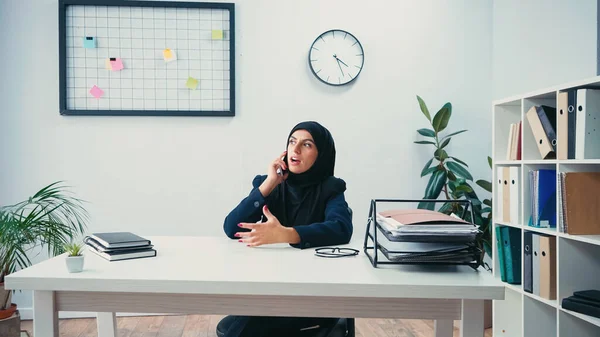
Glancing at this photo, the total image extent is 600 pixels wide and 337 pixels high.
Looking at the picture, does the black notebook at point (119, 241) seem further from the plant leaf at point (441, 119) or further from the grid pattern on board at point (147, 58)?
the plant leaf at point (441, 119)

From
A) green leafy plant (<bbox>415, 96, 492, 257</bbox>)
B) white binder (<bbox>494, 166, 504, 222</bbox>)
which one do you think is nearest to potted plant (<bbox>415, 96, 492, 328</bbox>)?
green leafy plant (<bbox>415, 96, 492, 257</bbox>)

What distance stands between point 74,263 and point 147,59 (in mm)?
2244

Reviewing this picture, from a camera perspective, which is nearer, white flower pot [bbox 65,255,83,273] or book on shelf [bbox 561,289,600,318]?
white flower pot [bbox 65,255,83,273]

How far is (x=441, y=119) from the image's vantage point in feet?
10.4

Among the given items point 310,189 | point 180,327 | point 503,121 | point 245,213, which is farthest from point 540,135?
point 180,327

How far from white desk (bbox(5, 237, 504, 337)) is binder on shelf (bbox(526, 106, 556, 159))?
1.20m

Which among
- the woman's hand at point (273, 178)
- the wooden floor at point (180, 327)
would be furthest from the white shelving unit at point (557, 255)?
the woman's hand at point (273, 178)

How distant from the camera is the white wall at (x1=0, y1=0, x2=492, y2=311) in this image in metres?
3.23

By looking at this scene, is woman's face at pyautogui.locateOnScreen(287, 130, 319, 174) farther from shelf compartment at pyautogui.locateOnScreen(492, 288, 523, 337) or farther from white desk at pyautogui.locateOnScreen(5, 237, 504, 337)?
shelf compartment at pyautogui.locateOnScreen(492, 288, 523, 337)

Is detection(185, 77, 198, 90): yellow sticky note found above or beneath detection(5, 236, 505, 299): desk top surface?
above

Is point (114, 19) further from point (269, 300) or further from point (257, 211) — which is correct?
point (269, 300)

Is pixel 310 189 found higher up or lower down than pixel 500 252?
higher up

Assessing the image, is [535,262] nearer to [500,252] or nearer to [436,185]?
[500,252]

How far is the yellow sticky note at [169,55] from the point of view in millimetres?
3266
